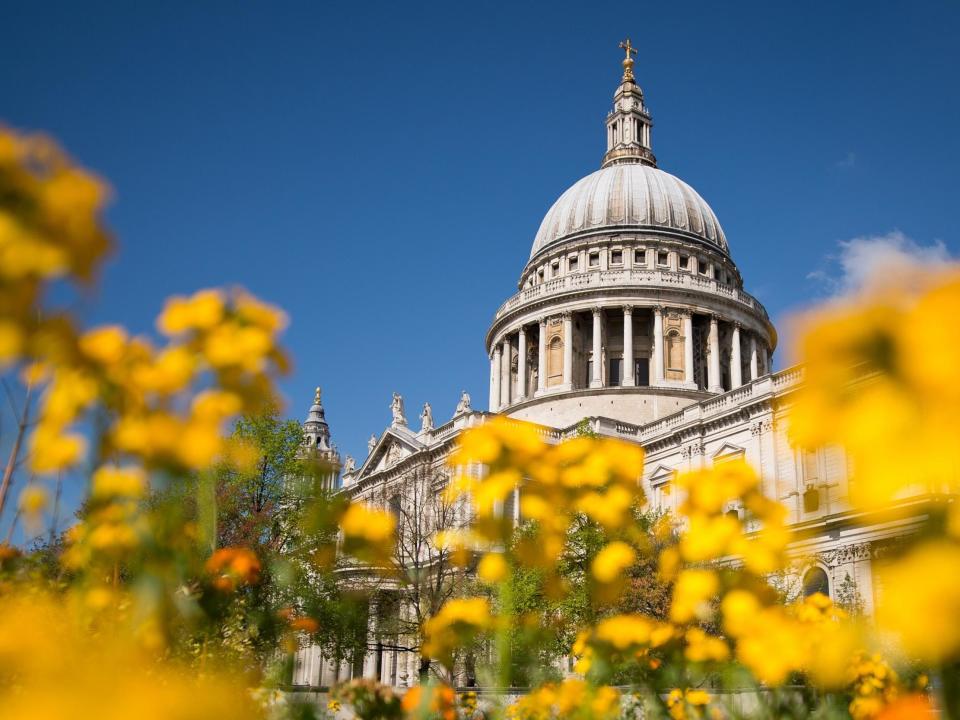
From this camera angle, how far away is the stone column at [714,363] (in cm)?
5916

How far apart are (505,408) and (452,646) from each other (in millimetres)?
58954

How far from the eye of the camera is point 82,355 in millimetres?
2666

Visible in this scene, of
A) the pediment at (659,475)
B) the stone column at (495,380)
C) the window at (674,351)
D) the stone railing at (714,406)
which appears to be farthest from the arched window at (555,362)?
the pediment at (659,475)

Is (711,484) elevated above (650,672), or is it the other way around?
(711,484)

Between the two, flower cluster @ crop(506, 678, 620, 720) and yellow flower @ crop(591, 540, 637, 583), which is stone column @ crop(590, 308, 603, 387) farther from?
yellow flower @ crop(591, 540, 637, 583)

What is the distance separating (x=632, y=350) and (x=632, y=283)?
493 centimetres

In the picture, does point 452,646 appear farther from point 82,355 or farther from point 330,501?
point 82,355

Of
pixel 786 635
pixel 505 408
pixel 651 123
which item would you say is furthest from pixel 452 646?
pixel 651 123

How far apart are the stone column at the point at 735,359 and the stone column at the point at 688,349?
3.66m

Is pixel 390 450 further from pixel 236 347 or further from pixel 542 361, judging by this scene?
pixel 236 347

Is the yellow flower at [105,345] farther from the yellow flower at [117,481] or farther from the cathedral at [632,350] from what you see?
the cathedral at [632,350]

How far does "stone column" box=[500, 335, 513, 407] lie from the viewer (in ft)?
216

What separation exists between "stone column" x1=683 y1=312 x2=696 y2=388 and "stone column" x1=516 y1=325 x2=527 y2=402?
458 inches

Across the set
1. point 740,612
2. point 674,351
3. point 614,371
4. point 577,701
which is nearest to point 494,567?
point 740,612
